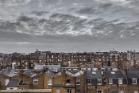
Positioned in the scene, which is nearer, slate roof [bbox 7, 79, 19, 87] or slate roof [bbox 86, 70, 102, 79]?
slate roof [bbox 7, 79, 19, 87]

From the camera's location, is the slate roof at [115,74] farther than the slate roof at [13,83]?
Yes

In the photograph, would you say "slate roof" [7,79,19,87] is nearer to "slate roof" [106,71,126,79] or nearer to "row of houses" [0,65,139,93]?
"row of houses" [0,65,139,93]

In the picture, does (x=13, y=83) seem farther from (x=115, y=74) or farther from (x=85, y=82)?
(x=115, y=74)

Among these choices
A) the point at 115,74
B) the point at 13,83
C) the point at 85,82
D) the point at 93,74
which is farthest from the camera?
the point at 115,74

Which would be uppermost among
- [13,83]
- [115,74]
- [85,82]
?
[115,74]

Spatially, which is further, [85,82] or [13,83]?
[13,83]

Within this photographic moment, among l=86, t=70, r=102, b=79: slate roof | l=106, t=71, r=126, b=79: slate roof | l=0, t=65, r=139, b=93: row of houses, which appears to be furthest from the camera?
l=106, t=71, r=126, b=79: slate roof

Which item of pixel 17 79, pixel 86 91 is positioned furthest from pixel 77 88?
pixel 17 79

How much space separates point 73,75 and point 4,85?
55.3 feet

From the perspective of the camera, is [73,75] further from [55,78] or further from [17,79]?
[17,79]

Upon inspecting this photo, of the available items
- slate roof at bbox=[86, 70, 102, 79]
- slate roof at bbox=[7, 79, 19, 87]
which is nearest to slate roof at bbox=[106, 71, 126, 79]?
slate roof at bbox=[86, 70, 102, 79]

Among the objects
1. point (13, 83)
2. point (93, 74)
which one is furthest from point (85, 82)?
point (13, 83)

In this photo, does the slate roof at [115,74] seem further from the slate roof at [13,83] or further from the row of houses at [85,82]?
the slate roof at [13,83]

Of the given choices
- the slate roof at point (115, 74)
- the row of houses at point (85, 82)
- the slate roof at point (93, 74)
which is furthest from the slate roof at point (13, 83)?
the slate roof at point (115, 74)
